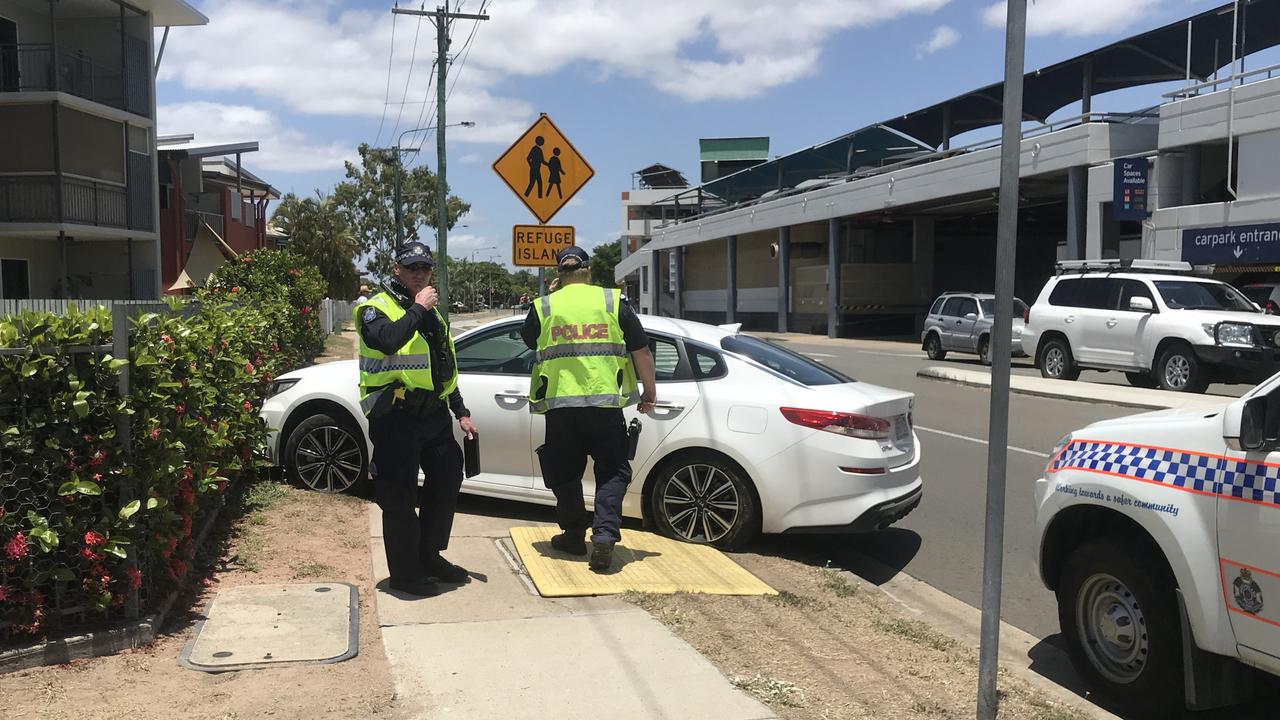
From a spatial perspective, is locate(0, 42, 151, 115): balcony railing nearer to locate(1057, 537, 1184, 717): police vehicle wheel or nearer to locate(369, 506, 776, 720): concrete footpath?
locate(369, 506, 776, 720): concrete footpath

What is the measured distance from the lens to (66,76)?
24484 millimetres

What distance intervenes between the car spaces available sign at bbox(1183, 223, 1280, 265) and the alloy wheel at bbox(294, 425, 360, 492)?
2213 cm

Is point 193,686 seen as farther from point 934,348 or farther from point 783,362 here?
point 934,348

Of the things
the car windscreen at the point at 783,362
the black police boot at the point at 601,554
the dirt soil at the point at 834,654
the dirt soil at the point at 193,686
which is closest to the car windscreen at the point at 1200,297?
the car windscreen at the point at 783,362

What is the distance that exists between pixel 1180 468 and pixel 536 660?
2.76 meters

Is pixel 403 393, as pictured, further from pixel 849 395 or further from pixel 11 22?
pixel 11 22

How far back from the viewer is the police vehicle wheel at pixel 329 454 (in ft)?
24.3

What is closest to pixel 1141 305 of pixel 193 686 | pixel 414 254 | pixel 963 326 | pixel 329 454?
pixel 963 326

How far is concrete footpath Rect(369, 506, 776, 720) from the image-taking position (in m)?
4.05

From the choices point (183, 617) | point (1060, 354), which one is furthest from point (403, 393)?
point (1060, 354)

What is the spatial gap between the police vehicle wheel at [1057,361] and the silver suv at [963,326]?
4.50 meters

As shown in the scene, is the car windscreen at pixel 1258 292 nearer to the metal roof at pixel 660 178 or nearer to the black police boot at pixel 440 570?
the black police boot at pixel 440 570

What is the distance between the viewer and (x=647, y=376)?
605cm

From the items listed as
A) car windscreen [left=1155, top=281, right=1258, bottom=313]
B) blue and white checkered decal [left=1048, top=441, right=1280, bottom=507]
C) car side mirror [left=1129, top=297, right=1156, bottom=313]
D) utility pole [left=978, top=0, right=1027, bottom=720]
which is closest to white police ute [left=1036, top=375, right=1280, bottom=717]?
blue and white checkered decal [left=1048, top=441, right=1280, bottom=507]
